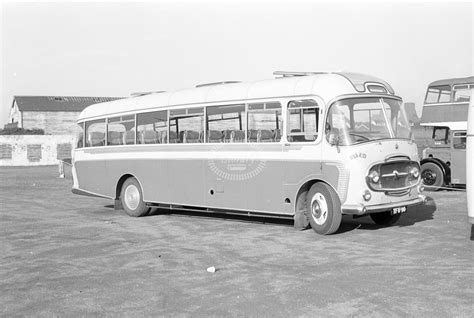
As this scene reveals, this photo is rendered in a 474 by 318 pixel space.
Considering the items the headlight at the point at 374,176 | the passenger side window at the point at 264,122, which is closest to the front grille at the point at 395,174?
the headlight at the point at 374,176

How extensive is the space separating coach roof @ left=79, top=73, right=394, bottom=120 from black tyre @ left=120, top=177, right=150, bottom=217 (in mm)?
1840

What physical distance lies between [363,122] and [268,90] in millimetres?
2049

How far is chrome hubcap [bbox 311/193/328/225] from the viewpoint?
36.7ft

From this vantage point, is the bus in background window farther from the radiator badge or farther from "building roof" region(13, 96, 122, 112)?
"building roof" region(13, 96, 122, 112)

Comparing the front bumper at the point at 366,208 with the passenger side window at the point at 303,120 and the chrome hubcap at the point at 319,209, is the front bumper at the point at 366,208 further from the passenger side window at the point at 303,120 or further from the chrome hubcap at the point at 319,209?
the passenger side window at the point at 303,120

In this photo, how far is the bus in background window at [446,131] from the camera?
69.4 feet

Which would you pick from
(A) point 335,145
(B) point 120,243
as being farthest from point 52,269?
(A) point 335,145

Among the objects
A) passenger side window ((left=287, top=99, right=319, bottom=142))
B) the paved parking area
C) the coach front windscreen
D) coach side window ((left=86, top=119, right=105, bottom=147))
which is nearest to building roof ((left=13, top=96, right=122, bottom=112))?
coach side window ((left=86, top=119, right=105, bottom=147))

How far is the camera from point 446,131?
74.3 ft

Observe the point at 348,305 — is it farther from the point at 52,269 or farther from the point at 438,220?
the point at 438,220

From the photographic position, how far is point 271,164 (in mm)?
12133

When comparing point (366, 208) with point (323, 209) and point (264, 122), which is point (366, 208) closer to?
point (323, 209)

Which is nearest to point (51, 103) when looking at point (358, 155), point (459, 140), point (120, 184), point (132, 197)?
point (459, 140)

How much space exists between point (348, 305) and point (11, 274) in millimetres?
4550
